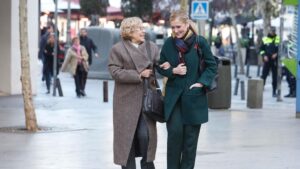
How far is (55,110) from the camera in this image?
19969 mm

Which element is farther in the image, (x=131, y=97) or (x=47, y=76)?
(x=47, y=76)

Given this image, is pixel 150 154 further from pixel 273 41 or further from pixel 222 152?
pixel 273 41

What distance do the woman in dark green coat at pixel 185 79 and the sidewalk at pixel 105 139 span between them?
7.48 feet

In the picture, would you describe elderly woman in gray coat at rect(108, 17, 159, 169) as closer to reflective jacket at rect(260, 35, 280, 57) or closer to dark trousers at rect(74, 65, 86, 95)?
dark trousers at rect(74, 65, 86, 95)

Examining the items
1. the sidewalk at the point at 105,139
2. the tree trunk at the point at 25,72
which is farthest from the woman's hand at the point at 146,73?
the tree trunk at the point at 25,72

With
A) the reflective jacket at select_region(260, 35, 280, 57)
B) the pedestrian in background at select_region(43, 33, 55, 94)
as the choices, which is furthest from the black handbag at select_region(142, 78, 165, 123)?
the reflective jacket at select_region(260, 35, 280, 57)

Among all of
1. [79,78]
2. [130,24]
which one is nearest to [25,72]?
[130,24]

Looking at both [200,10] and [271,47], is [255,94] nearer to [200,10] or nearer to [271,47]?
[200,10]

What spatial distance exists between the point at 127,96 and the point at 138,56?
40 cm

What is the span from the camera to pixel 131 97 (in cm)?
929

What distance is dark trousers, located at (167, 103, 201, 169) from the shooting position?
9.12 metres

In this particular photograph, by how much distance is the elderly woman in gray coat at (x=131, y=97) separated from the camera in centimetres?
924

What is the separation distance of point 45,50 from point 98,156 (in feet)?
50.3

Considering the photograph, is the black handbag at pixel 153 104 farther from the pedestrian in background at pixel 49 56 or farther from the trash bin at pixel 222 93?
the pedestrian in background at pixel 49 56
